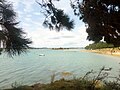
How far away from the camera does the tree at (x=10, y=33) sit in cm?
1172

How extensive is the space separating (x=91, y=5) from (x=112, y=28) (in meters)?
1.05

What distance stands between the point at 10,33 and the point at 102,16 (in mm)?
3986

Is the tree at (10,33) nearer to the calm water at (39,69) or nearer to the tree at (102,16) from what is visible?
the calm water at (39,69)

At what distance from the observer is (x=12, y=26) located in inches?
475

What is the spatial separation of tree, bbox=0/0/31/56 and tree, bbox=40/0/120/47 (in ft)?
7.82

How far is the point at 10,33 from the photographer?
1202 centimetres

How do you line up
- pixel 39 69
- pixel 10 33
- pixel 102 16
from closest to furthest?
pixel 102 16
pixel 10 33
pixel 39 69

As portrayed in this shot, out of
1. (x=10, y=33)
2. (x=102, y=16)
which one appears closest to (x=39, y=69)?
(x=10, y=33)

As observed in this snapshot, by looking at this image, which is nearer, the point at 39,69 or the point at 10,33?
the point at 10,33

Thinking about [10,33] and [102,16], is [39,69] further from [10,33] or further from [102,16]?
[102,16]

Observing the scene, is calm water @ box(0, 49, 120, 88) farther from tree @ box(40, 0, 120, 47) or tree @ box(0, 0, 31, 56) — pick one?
tree @ box(40, 0, 120, 47)

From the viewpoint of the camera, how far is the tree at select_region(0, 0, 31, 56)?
11.7 m

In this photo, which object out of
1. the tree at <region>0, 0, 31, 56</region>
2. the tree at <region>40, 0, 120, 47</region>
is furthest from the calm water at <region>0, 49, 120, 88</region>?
the tree at <region>40, 0, 120, 47</region>

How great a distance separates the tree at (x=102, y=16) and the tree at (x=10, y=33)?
2384mm
